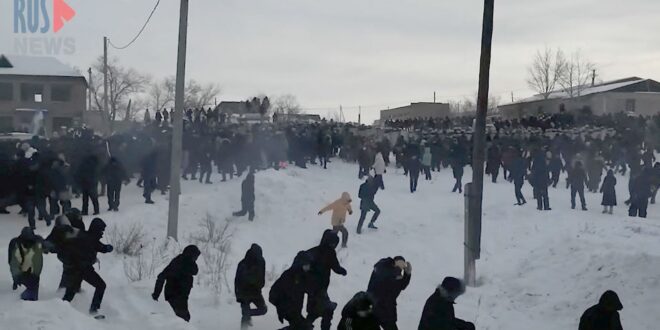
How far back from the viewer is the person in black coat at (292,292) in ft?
28.0

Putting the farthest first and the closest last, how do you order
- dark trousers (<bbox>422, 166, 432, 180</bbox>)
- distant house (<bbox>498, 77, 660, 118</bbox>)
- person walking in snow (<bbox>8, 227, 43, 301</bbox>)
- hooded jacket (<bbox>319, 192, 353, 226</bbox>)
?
distant house (<bbox>498, 77, 660, 118</bbox>), dark trousers (<bbox>422, 166, 432, 180</bbox>), hooded jacket (<bbox>319, 192, 353, 226</bbox>), person walking in snow (<bbox>8, 227, 43, 301</bbox>)

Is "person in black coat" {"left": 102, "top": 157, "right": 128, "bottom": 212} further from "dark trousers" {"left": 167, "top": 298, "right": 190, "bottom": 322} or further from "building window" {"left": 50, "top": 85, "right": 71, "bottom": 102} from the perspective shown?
"building window" {"left": 50, "top": 85, "right": 71, "bottom": 102}

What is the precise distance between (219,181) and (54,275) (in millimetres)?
11460

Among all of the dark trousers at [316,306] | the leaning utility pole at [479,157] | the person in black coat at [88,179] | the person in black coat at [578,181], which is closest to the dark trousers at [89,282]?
the dark trousers at [316,306]

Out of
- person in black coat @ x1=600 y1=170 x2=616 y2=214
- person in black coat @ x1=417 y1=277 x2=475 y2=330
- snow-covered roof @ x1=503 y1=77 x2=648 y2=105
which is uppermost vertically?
snow-covered roof @ x1=503 y1=77 x2=648 y2=105

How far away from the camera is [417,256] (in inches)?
623

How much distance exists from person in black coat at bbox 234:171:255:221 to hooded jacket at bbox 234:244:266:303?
8.90m

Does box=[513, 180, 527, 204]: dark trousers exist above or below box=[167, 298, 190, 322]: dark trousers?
above

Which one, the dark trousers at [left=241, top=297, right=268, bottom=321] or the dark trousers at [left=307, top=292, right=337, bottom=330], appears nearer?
the dark trousers at [left=307, top=292, right=337, bottom=330]

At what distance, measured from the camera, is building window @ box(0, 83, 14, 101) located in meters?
53.0

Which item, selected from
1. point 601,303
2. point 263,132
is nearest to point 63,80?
point 263,132

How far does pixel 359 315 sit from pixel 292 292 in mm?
2199

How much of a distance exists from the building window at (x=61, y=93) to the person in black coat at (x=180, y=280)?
49.9 meters

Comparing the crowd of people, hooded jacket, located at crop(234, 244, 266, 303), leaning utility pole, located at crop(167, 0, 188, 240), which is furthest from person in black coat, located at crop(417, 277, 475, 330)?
leaning utility pole, located at crop(167, 0, 188, 240)
